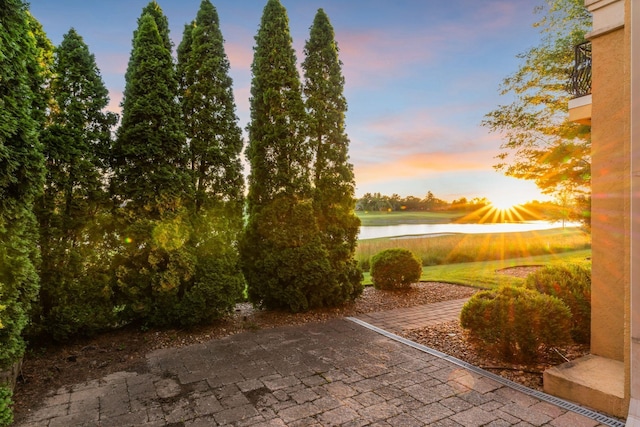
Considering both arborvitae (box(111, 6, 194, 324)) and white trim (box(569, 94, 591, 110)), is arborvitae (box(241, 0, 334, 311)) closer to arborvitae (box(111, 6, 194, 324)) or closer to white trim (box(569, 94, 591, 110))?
arborvitae (box(111, 6, 194, 324))

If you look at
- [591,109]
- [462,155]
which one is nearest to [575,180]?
[462,155]

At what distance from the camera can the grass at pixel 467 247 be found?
15328 mm

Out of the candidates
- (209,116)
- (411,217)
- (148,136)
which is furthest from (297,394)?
(411,217)

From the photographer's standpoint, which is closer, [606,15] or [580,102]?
[606,15]

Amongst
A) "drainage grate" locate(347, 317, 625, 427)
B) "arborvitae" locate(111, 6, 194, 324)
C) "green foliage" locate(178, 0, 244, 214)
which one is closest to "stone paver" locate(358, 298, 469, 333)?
"drainage grate" locate(347, 317, 625, 427)

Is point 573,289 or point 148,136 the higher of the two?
point 148,136

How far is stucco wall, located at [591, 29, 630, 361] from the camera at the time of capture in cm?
415

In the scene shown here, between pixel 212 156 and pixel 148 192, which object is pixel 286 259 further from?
pixel 148 192

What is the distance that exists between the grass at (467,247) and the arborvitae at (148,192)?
879 centimetres

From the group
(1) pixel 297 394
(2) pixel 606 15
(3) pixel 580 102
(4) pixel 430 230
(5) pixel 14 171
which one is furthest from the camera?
(4) pixel 430 230

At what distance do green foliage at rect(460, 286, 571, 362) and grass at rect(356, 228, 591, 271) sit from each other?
885 centimetres

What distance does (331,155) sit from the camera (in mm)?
7820

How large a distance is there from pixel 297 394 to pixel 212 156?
4.54 meters

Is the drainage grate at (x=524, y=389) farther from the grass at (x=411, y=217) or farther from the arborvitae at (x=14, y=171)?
the grass at (x=411, y=217)
